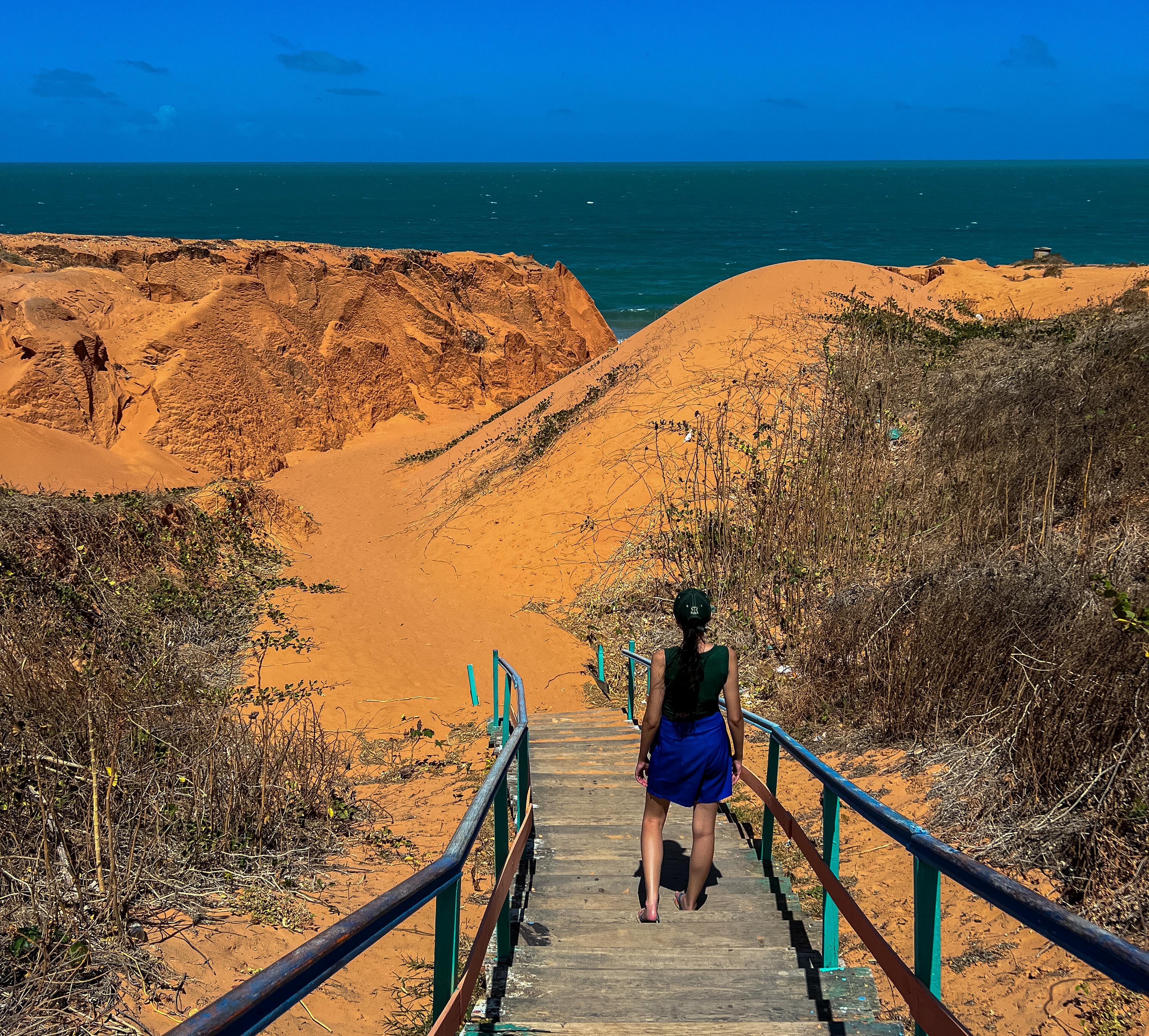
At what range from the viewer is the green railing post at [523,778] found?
5.13 meters

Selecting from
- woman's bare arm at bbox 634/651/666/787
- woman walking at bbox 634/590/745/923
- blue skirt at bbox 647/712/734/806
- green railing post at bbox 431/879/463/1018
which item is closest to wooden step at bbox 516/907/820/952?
woman walking at bbox 634/590/745/923

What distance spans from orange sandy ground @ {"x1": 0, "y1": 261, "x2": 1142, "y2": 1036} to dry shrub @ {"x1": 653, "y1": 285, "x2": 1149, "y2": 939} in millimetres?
587

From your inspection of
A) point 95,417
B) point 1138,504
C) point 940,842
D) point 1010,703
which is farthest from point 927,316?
point 940,842

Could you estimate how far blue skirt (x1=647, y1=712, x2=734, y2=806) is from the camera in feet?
14.3

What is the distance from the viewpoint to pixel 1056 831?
476 centimetres

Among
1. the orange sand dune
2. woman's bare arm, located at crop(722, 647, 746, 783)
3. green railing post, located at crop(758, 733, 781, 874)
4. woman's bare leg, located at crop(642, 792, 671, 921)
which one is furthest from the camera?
the orange sand dune

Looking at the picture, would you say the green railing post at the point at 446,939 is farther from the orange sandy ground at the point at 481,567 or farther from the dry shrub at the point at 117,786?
the dry shrub at the point at 117,786

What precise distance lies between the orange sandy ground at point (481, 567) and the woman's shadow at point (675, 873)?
29.4 inches

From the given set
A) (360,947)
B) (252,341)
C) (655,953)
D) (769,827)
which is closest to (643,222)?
(252,341)

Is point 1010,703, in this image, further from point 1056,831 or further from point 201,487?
point 201,487

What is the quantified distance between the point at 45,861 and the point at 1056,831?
189 inches

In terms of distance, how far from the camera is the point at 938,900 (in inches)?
102

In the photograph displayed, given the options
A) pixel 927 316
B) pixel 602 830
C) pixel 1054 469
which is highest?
pixel 927 316

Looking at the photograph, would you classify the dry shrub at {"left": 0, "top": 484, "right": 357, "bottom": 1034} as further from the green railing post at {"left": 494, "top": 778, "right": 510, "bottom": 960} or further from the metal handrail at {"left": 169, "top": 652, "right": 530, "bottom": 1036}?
the metal handrail at {"left": 169, "top": 652, "right": 530, "bottom": 1036}
